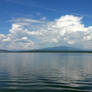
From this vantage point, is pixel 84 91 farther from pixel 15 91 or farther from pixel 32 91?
pixel 15 91

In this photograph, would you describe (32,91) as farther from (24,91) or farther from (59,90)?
(59,90)

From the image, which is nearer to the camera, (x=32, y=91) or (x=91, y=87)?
(x=32, y=91)

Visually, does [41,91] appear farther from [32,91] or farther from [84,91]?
[84,91]

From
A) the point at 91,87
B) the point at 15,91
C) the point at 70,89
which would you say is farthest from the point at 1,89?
the point at 91,87

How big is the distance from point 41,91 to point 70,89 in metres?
5.96

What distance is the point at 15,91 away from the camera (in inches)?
1126

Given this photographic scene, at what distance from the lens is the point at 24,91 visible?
28.6m

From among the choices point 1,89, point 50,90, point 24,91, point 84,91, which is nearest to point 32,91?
point 24,91

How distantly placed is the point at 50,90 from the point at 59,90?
174 centimetres

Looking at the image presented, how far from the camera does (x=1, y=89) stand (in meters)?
30.2

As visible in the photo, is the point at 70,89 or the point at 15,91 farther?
the point at 70,89

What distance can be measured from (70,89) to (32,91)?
7.58 metres

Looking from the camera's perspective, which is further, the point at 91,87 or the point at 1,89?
the point at 91,87

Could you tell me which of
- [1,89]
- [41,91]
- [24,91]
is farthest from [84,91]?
[1,89]
